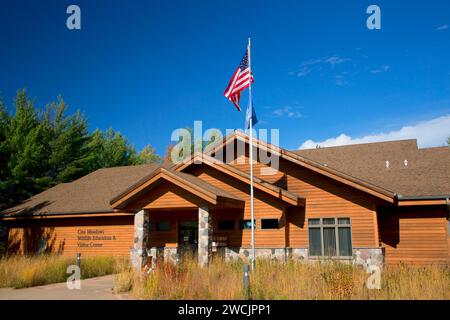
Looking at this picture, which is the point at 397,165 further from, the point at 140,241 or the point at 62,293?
the point at 62,293

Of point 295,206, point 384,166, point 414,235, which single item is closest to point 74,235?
point 295,206

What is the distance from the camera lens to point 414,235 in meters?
15.3

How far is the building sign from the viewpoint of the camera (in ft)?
69.6

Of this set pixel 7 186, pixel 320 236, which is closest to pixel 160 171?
pixel 320 236

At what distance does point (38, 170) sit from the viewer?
32906mm

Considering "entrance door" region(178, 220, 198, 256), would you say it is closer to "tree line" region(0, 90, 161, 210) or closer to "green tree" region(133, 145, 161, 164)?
"tree line" region(0, 90, 161, 210)

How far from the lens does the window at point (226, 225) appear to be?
1716cm

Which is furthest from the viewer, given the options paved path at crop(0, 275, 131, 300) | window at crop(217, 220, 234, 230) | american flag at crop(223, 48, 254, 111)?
window at crop(217, 220, 234, 230)

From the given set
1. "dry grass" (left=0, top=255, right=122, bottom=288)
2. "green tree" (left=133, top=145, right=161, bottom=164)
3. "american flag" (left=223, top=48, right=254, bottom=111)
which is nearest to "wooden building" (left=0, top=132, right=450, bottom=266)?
"dry grass" (left=0, top=255, right=122, bottom=288)

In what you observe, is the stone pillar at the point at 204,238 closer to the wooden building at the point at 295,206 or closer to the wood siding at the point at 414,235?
the wooden building at the point at 295,206

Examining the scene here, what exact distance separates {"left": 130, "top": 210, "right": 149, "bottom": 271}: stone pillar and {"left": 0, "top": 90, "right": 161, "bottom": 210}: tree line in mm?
18244

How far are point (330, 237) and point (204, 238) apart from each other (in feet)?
17.7

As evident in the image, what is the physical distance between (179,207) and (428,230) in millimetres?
10461
